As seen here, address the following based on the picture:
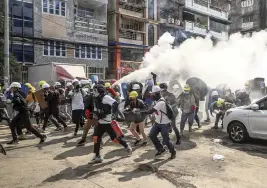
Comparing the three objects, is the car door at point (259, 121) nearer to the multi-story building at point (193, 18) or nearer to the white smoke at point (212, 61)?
the white smoke at point (212, 61)

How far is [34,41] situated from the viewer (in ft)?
66.1

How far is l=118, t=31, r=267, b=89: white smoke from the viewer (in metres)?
18.5

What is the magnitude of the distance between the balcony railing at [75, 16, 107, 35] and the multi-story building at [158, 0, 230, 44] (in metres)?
7.83

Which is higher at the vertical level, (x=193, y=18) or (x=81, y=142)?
(x=193, y=18)

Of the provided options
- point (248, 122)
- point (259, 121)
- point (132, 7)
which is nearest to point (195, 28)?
point (132, 7)

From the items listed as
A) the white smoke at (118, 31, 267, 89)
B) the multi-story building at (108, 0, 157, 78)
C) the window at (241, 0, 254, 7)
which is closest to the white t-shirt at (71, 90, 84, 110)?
the white smoke at (118, 31, 267, 89)

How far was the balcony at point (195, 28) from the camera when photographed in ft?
109

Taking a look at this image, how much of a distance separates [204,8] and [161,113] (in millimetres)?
33103

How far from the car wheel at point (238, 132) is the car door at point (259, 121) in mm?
243

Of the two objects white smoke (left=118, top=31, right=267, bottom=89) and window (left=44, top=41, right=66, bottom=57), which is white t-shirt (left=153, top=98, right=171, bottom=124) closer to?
white smoke (left=118, top=31, right=267, bottom=89)

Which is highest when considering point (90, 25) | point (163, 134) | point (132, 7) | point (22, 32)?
point (132, 7)

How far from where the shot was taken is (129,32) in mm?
27750

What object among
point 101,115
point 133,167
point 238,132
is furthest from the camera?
point 238,132

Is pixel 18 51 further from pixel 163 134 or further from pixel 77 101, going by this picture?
pixel 163 134
